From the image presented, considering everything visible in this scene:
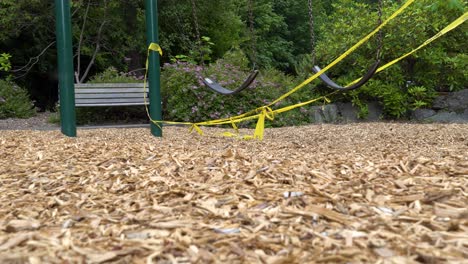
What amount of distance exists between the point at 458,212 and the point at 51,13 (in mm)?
11565

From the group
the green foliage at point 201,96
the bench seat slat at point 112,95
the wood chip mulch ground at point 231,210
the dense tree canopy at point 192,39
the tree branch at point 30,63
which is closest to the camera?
the wood chip mulch ground at point 231,210

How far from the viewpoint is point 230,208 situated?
2.06m

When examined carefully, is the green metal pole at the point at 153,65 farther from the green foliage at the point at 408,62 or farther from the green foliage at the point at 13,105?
the green foliage at the point at 13,105

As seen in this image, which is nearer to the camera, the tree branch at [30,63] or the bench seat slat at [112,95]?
the bench seat slat at [112,95]

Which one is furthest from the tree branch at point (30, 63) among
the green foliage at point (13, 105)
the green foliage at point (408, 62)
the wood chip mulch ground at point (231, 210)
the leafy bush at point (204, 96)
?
the wood chip mulch ground at point (231, 210)

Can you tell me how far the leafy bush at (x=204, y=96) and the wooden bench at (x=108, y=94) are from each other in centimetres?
138

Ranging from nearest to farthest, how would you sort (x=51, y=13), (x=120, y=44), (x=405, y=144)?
(x=405, y=144)
(x=51, y=13)
(x=120, y=44)

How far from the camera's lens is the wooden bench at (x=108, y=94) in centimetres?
757

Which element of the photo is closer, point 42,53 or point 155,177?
point 155,177

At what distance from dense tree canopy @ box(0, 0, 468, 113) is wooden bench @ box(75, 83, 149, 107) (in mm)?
1421

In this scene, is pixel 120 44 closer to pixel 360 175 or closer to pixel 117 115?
pixel 117 115

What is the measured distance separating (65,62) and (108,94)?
1854 mm

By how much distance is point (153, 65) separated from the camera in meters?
6.21

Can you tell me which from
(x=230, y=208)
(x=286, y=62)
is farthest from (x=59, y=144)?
(x=286, y=62)
